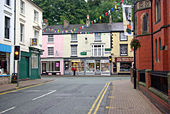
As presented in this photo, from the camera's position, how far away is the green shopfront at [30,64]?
81.7ft

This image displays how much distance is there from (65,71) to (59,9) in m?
19.7

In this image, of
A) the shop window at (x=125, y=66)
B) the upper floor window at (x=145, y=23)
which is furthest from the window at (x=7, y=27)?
the shop window at (x=125, y=66)

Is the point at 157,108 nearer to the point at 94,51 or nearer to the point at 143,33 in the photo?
the point at 143,33

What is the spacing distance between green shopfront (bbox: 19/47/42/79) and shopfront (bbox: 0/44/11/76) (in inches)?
123

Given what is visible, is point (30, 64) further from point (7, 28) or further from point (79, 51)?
point (79, 51)

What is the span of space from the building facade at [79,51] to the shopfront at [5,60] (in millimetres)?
22146

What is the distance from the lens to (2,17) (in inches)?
788

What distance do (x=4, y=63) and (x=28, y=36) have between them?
642cm

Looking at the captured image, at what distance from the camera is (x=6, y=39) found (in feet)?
67.7

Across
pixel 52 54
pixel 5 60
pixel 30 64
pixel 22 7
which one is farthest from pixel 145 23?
pixel 52 54

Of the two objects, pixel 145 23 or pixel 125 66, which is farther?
pixel 125 66

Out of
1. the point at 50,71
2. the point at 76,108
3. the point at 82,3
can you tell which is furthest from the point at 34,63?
the point at 82,3

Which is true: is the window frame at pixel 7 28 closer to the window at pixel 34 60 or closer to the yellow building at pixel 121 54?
the window at pixel 34 60

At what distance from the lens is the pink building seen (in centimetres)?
4341
